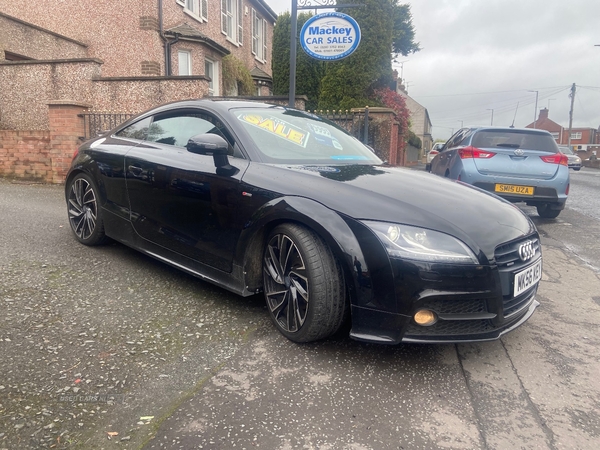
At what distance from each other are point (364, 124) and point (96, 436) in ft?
29.7

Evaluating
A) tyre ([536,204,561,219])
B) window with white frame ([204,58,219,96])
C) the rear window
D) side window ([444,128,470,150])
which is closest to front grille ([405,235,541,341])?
the rear window

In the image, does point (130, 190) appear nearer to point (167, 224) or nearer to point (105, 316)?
point (167, 224)

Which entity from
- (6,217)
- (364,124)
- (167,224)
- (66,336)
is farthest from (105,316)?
(364,124)

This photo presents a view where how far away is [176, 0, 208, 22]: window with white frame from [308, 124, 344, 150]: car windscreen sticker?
13.4 meters

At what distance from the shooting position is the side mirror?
3018 millimetres

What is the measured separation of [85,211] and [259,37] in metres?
22.7

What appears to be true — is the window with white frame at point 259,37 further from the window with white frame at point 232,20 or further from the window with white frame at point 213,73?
the window with white frame at point 213,73

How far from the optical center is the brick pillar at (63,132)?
8.59m

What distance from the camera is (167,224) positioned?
351 cm

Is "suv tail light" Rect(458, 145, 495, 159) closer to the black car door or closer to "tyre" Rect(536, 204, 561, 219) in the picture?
"tyre" Rect(536, 204, 561, 219)

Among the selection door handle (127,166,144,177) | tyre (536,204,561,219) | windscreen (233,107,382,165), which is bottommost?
tyre (536,204,561,219)

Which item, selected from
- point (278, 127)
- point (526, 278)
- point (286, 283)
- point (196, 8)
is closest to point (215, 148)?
point (278, 127)

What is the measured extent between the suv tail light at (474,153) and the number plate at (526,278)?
14.7 feet

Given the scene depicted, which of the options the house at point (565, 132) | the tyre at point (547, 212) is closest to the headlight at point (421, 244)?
the tyre at point (547, 212)
